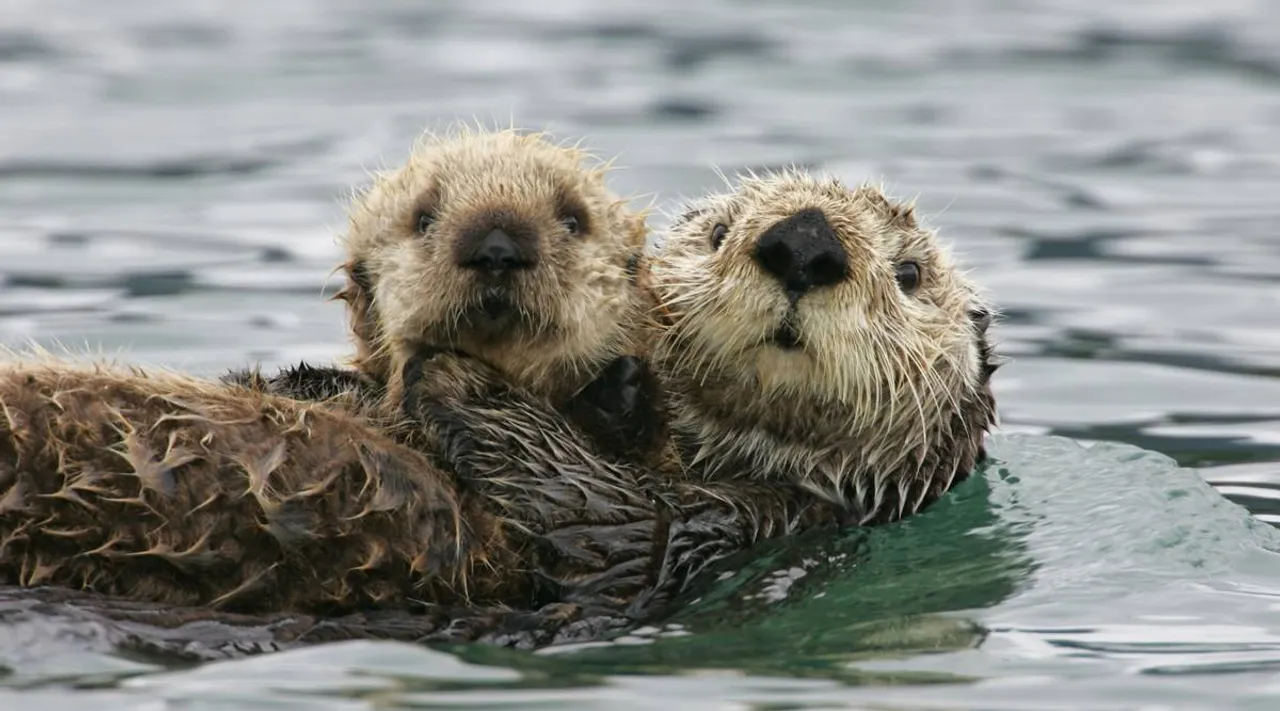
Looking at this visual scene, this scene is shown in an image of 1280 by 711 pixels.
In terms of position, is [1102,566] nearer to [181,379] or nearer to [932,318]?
[932,318]

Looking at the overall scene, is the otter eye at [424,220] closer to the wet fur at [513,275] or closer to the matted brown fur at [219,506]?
the wet fur at [513,275]

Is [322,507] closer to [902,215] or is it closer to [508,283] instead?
[508,283]

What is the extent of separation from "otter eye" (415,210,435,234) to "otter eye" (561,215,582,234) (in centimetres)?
36

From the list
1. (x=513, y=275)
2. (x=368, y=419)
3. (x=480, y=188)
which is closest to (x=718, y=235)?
(x=480, y=188)

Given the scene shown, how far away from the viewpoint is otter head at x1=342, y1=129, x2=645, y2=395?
508cm

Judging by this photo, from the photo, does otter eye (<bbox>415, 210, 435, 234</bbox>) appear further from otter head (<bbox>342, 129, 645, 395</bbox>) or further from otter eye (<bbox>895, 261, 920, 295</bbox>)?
otter eye (<bbox>895, 261, 920, 295</bbox>)

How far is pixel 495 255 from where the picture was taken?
501 centimetres

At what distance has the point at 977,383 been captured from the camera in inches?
239

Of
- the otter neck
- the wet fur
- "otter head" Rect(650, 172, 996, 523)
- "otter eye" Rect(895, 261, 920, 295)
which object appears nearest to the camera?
the wet fur

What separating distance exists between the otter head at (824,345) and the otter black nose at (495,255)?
70 cm

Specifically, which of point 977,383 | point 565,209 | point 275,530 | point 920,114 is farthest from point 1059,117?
point 275,530

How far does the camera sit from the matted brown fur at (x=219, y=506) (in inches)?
184

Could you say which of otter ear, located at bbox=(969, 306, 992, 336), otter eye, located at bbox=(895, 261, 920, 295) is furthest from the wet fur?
otter ear, located at bbox=(969, 306, 992, 336)

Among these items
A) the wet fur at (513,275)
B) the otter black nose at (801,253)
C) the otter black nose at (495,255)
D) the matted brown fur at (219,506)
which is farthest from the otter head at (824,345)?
the matted brown fur at (219,506)
